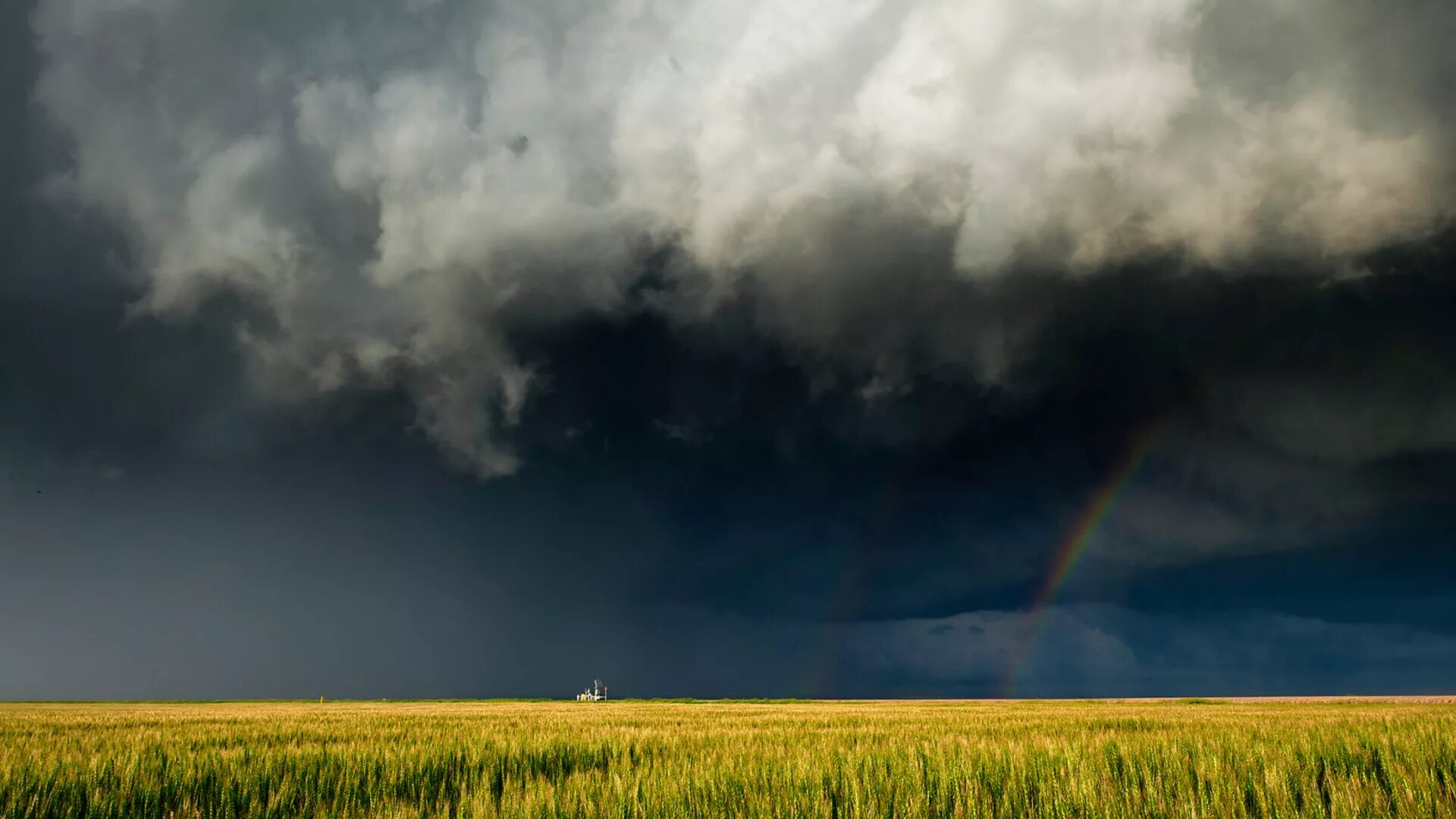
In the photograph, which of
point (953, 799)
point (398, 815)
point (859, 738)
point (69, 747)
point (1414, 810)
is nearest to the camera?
point (398, 815)

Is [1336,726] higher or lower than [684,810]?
lower

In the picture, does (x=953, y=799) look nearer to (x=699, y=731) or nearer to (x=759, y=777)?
(x=759, y=777)

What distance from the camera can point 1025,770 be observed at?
7.00 meters

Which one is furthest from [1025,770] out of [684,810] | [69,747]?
[69,747]

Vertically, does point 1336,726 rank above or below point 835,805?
below

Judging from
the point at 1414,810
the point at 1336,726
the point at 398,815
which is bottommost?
the point at 1336,726

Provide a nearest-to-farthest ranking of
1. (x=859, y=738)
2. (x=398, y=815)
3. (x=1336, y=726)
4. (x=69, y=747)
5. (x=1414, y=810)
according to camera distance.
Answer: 1. (x=398, y=815)
2. (x=1414, y=810)
3. (x=69, y=747)
4. (x=859, y=738)
5. (x=1336, y=726)

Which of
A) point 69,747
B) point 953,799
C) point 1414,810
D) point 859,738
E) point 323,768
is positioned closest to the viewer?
point 1414,810

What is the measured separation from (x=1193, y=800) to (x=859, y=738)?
5321 mm

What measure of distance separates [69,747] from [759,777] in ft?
30.8

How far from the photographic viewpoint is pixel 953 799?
6500mm

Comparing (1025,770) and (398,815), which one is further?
(1025,770)

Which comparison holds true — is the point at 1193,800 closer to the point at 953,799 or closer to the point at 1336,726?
the point at 953,799

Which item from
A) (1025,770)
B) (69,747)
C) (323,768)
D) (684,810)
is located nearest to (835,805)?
(684,810)
